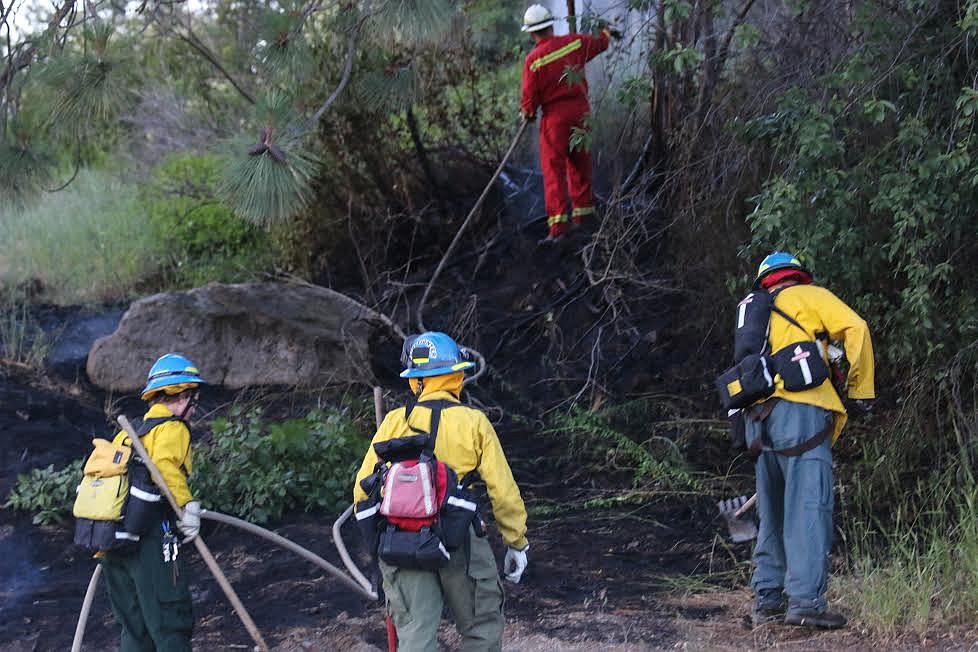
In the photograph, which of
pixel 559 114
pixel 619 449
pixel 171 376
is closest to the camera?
pixel 171 376

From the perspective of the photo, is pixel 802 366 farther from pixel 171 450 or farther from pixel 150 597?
pixel 150 597

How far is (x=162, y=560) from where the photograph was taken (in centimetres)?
501

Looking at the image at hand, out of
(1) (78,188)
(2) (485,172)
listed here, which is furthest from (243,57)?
(1) (78,188)

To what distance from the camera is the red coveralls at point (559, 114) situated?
9641mm

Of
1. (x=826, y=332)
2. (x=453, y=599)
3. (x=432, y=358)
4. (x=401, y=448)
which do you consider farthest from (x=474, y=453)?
(x=826, y=332)

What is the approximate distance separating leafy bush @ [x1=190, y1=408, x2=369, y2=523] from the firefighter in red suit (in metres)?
3.05

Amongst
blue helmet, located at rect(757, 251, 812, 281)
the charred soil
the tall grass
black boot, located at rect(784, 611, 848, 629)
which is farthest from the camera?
the tall grass

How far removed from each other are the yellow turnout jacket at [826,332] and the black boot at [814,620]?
798 millimetres

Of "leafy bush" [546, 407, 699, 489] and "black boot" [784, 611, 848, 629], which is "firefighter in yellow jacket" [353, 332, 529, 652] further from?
"leafy bush" [546, 407, 699, 489]

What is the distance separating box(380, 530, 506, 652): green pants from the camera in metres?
4.46

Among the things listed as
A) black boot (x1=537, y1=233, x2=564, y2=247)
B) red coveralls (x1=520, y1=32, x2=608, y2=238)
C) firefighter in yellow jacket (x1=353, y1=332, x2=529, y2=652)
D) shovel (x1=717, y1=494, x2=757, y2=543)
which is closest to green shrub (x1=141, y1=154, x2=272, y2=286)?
black boot (x1=537, y1=233, x2=564, y2=247)

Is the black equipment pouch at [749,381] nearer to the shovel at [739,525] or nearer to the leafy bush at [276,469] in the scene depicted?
the shovel at [739,525]

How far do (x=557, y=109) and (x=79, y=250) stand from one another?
5.39m

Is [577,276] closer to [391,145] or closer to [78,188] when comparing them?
[391,145]
